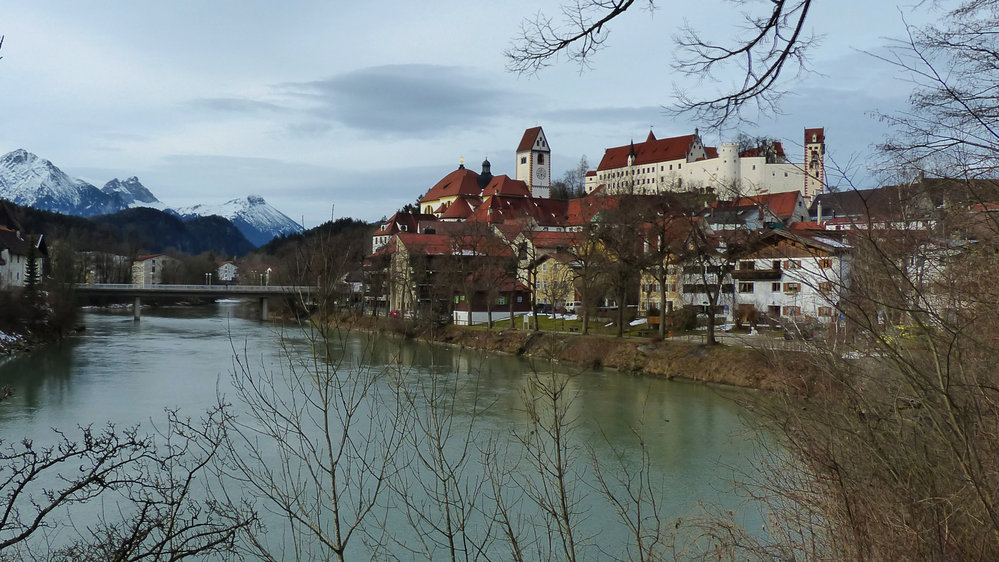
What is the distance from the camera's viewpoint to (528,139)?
80562 millimetres

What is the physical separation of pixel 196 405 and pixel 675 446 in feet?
32.0

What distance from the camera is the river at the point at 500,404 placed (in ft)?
32.9

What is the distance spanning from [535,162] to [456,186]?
871cm

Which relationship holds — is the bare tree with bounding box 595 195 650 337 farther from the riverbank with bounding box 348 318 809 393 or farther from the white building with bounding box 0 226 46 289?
the white building with bounding box 0 226 46 289

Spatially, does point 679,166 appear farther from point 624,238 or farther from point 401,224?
point 624,238

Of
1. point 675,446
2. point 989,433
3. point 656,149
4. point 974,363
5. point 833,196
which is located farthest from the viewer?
point 656,149

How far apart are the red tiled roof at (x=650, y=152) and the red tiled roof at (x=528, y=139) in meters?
7.54

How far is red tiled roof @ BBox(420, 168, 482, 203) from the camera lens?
7750 centimetres

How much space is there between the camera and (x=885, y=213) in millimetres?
4613

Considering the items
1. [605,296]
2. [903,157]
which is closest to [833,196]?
[903,157]

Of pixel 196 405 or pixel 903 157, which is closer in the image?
pixel 903 157

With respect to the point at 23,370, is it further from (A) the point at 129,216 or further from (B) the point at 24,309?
(A) the point at 129,216

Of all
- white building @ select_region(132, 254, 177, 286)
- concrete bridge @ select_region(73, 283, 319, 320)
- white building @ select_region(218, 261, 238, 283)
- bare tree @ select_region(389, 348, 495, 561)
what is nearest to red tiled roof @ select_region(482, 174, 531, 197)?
concrete bridge @ select_region(73, 283, 319, 320)

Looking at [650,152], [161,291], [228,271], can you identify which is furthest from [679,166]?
[228,271]
